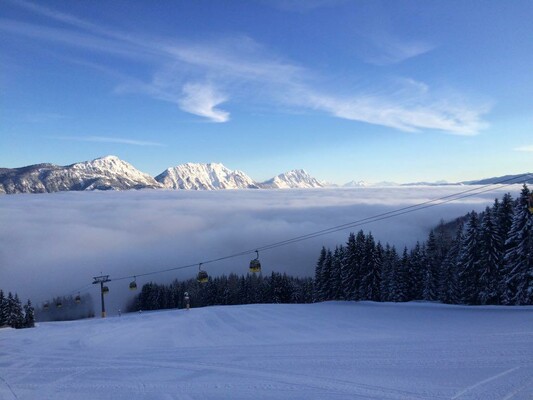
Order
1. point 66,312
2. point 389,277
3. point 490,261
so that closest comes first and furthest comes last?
point 490,261 → point 389,277 → point 66,312

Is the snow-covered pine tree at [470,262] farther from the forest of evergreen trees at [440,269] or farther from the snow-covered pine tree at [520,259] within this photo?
the snow-covered pine tree at [520,259]

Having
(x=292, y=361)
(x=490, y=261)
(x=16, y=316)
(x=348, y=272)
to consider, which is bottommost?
(x=16, y=316)

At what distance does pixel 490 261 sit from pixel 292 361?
94.5 feet

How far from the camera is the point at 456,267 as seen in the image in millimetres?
38156

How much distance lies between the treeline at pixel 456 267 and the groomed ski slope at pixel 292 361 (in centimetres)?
1223

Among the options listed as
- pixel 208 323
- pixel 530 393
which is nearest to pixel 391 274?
pixel 208 323

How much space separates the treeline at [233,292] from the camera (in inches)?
2616

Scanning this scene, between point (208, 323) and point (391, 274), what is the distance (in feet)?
106

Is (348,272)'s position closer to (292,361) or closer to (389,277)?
(389,277)

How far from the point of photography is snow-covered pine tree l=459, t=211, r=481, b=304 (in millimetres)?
34406

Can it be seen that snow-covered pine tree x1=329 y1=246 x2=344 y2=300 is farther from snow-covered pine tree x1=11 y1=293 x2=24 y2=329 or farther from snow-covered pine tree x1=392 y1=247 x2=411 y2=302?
snow-covered pine tree x1=11 y1=293 x2=24 y2=329

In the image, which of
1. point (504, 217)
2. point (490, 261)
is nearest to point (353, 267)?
point (490, 261)

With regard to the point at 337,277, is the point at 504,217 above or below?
above

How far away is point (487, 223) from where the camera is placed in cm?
3325
